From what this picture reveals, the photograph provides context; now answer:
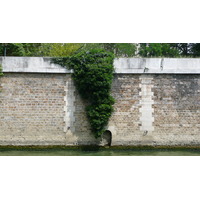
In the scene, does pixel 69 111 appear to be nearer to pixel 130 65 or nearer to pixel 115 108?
pixel 115 108

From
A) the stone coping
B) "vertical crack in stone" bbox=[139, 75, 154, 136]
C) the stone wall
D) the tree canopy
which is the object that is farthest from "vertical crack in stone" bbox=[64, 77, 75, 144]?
"vertical crack in stone" bbox=[139, 75, 154, 136]

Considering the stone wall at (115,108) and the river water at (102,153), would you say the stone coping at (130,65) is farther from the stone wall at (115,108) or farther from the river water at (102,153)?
the river water at (102,153)

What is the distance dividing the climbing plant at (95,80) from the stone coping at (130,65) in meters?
0.30

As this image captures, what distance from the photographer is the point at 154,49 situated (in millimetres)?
28000

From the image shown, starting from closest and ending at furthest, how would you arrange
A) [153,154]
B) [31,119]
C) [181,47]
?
[153,154] < [31,119] < [181,47]

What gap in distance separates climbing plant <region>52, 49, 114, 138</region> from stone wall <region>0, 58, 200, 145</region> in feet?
0.99

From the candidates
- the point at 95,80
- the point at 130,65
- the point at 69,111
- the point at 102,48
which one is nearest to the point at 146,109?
the point at 130,65

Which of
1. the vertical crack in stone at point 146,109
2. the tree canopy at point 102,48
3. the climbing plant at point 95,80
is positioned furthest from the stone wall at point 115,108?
the tree canopy at point 102,48

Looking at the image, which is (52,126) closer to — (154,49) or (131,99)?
(131,99)

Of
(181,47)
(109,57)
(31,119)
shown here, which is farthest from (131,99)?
(181,47)

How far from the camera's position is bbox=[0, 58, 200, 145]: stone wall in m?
8.59

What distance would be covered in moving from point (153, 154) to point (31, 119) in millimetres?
4366

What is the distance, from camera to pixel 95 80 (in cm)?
822

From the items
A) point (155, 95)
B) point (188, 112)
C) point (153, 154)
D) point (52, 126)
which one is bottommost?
point (153, 154)
